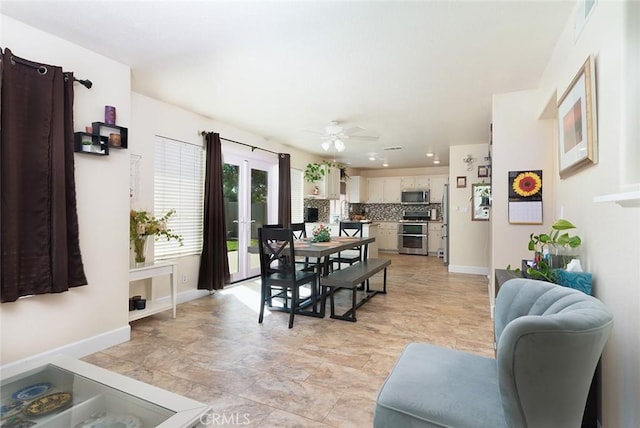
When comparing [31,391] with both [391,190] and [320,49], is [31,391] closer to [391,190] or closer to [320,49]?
[320,49]

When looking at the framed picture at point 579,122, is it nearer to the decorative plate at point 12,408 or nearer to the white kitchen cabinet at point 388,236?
the decorative plate at point 12,408

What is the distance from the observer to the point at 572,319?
96 centimetres

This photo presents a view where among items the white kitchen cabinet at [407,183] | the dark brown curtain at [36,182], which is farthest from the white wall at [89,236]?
the white kitchen cabinet at [407,183]

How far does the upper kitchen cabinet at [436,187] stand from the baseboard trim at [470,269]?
2.99m

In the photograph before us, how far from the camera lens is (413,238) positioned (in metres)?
8.73

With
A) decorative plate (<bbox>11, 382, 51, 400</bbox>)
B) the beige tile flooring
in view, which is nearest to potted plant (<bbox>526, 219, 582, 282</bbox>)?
the beige tile flooring

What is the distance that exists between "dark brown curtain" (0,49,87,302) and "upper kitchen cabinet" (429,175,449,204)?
8087 mm

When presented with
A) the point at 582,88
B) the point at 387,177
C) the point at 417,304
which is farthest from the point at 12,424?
the point at 387,177

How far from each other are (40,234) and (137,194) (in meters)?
1.38

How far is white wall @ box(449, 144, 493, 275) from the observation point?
6016 millimetres

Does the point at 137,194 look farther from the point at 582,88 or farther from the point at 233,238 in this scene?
the point at 582,88

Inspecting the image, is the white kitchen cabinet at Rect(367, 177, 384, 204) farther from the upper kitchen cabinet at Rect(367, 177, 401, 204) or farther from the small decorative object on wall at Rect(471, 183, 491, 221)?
the small decorative object on wall at Rect(471, 183, 491, 221)

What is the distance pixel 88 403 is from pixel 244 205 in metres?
4.05

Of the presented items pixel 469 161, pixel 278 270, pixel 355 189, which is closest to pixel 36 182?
pixel 278 270
